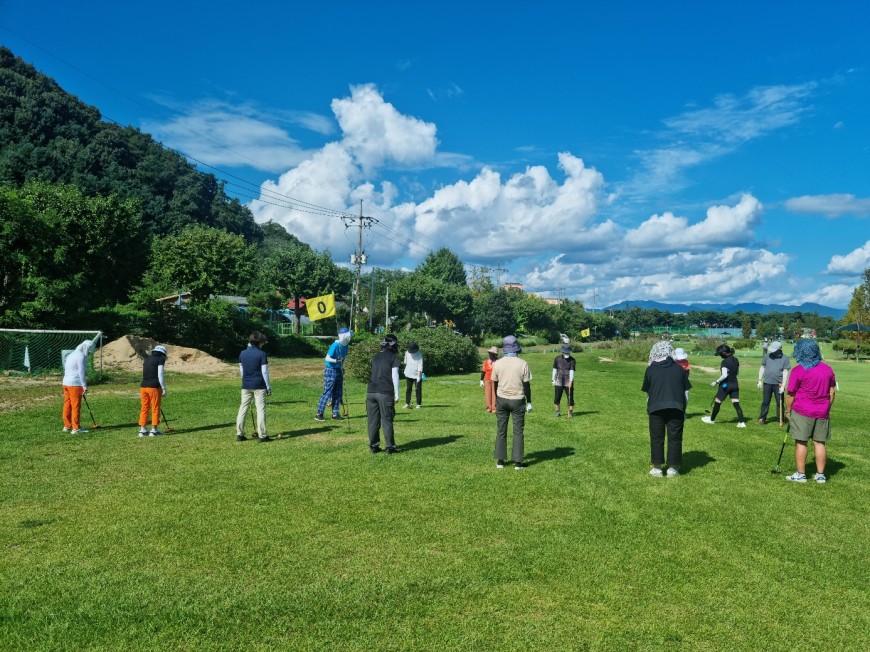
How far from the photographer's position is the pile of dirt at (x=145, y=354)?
90.7 feet

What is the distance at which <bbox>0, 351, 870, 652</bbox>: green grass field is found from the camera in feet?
14.9

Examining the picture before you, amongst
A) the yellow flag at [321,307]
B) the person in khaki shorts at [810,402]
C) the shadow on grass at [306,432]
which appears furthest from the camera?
the yellow flag at [321,307]

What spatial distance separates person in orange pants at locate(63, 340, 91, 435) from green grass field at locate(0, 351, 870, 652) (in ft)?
3.55

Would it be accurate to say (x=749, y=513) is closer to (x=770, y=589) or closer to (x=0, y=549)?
(x=770, y=589)

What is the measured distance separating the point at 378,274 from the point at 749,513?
13804cm

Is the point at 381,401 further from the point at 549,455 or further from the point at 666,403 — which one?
the point at 666,403

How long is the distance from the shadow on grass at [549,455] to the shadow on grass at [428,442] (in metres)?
1.86

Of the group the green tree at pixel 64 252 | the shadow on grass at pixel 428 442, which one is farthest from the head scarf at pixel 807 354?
the green tree at pixel 64 252

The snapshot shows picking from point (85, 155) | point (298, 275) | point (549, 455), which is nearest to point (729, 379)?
point (549, 455)

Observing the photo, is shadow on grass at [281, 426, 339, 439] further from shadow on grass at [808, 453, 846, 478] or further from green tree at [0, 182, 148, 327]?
green tree at [0, 182, 148, 327]

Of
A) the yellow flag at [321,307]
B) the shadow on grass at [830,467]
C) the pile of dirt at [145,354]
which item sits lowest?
the shadow on grass at [830,467]

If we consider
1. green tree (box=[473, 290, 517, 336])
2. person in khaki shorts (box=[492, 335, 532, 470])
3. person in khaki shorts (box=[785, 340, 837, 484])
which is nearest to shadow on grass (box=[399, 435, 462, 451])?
person in khaki shorts (box=[492, 335, 532, 470])

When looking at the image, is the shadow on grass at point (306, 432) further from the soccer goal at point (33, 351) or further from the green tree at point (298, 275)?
the green tree at point (298, 275)

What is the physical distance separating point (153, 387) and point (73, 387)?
1.72 metres
